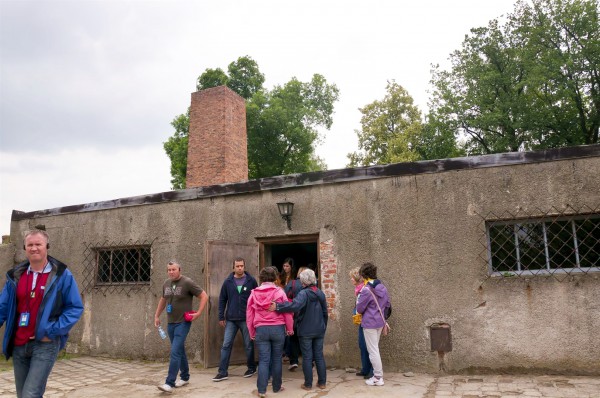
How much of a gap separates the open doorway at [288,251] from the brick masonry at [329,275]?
321 millimetres

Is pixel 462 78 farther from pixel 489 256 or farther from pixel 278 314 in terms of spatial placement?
pixel 278 314

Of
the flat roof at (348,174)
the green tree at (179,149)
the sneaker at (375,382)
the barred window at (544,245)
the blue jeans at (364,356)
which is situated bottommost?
the sneaker at (375,382)

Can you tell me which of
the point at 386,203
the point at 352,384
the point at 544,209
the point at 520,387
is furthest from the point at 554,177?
the point at 352,384

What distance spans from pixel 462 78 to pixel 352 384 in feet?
84.1

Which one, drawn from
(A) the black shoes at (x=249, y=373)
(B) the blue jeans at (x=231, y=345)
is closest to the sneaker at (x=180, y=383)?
(B) the blue jeans at (x=231, y=345)

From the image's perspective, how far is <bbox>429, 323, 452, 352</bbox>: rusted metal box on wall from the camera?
677cm

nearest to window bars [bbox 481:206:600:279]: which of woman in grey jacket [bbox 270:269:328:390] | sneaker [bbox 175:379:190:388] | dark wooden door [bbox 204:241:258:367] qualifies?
woman in grey jacket [bbox 270:269:328:390]

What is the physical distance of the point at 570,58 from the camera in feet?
76.6

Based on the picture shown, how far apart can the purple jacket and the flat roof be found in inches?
78.8

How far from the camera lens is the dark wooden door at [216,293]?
748cm

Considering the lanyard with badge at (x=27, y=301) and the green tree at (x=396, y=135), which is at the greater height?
the green tree at (x=396, y=135)

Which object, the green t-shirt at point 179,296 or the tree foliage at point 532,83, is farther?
the tree foliage at point 532,83

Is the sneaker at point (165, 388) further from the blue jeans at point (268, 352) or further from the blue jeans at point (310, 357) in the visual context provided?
the blue jeans at point (310, 357)

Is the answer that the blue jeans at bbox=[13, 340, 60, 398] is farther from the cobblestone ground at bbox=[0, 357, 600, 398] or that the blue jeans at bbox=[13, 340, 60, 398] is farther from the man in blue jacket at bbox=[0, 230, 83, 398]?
the cobblestone ground at bbox=[0, 357, 600, 398]
